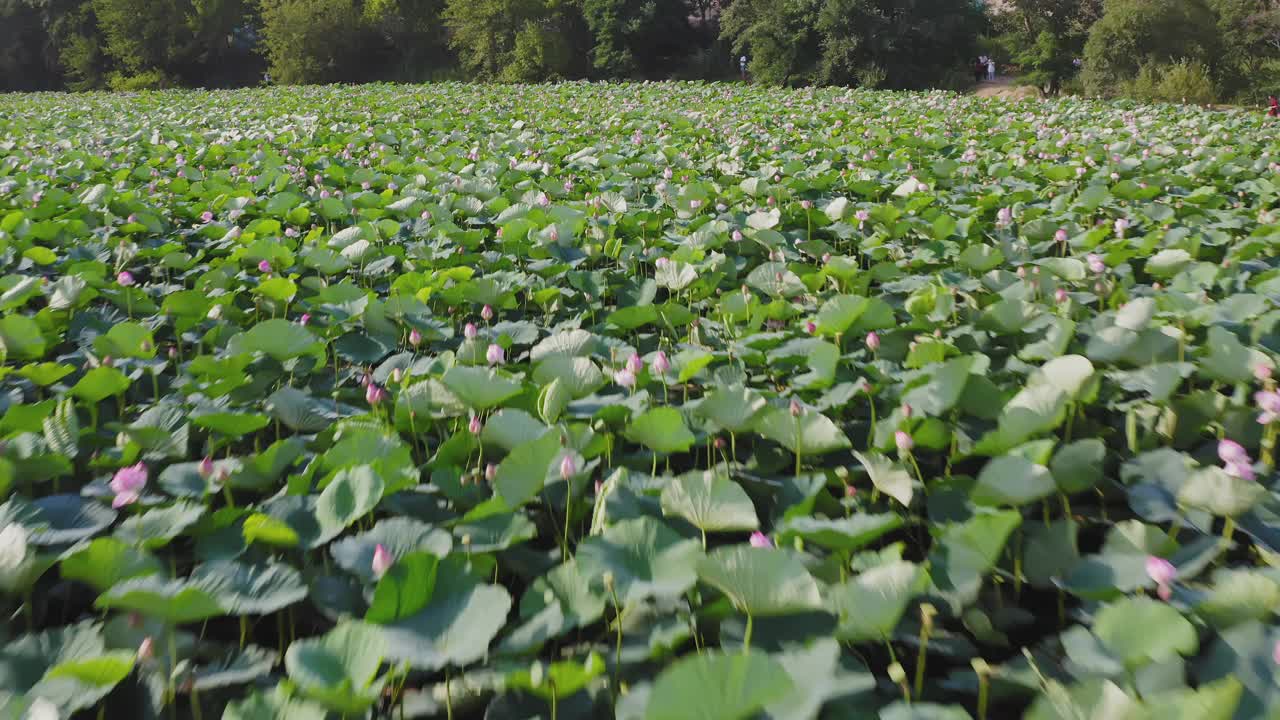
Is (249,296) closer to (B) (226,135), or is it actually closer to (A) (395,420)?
(A) (395,420)

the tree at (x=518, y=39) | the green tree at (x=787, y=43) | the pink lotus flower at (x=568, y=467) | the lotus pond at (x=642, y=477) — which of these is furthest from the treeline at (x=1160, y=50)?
the pink lotus flower at (x=568, y=467)

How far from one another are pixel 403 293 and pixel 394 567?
1108 millimetres

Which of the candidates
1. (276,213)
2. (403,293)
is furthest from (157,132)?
(403,293)

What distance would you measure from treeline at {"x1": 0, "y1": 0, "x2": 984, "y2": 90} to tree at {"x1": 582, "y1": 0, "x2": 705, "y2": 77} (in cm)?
4

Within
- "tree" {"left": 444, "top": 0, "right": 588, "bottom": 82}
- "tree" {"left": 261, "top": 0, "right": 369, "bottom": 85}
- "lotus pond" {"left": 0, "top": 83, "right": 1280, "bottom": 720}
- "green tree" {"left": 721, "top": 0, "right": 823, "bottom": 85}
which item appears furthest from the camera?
"tree" {"left": 261, "top": 0, "right": 369, "bottom": 85}

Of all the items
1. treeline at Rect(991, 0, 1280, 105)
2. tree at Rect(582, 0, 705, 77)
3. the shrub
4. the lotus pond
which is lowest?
Result: the lotus pond

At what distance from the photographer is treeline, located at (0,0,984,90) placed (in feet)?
51.7

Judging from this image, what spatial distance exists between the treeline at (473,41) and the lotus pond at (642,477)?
48.8 ft

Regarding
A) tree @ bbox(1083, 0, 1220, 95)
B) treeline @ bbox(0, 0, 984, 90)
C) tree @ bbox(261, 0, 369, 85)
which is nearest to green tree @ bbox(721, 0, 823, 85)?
treeline @ bbox(0, 0, 984, 90)

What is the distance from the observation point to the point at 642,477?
3.21 ft

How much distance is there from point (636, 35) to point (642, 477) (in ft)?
69.0

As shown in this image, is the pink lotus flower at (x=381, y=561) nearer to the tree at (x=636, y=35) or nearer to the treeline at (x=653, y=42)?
the treeline at (x=653, y=42)

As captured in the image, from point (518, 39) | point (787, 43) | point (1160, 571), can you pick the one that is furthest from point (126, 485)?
point (518, 39)

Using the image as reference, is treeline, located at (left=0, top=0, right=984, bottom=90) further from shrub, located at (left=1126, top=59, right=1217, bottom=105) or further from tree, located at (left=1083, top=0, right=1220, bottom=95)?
shrub, located at (left=1126, top=59, right=1217, bottom=105)
